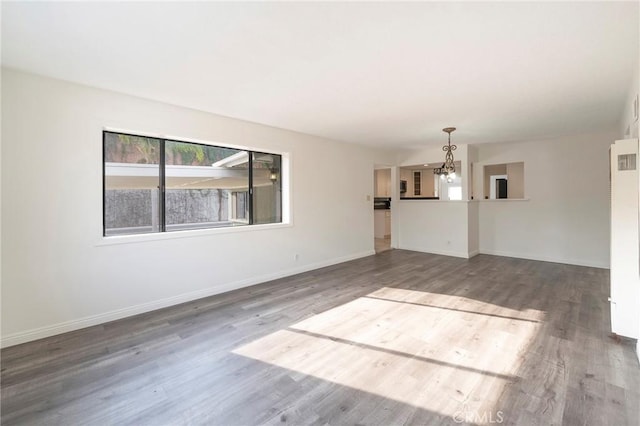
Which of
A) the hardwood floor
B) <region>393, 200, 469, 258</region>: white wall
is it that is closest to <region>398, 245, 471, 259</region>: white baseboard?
<region>393, 200, 469, 258</region>: white wall

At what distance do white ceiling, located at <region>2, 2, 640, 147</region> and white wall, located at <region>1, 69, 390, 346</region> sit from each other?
0.24m

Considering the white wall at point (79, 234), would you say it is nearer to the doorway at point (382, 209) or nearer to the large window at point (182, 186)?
the large window at point (182, 186)

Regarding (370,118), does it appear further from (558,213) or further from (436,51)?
(558,213)

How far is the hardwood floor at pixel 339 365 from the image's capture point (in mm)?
1807

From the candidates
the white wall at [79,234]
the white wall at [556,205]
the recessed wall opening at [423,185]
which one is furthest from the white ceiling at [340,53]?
the recessed wall opening at [423,185]

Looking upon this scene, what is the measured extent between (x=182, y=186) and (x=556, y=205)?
686 cm

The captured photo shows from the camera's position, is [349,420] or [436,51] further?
[436,51]

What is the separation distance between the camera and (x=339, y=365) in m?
Result: 2.31

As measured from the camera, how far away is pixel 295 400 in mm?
1914

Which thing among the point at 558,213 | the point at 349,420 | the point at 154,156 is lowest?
Answer: the point at 349,420

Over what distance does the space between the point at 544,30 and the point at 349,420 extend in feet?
9.52

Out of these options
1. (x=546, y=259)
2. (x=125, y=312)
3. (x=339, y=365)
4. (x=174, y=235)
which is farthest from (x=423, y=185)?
(x=125, y=312)

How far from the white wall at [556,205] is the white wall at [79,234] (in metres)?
5.47

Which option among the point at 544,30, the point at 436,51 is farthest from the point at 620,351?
the point at 436,51
